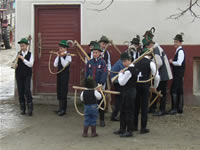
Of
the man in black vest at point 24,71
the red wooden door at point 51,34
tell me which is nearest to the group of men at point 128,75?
the man in black vest at point 24,71

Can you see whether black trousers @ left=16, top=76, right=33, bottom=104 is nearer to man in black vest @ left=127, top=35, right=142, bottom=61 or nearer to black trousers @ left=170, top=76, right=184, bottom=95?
man in black vest @ left=127, top=35, right=142, bottom=61

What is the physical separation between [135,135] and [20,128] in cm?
243

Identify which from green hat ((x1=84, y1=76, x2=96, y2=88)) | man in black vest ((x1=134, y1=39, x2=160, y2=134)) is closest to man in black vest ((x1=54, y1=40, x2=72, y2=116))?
green hat ((x1=84, y1=76, x2=96, y2=88))

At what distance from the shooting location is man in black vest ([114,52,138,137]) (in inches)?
251

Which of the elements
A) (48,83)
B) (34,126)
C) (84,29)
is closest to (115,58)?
(84,29)

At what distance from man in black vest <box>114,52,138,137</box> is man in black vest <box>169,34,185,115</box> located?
2268 mm

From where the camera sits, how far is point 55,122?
7.86 metres

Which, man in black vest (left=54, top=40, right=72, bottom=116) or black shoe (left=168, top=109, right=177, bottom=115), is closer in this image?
man in black vest (left=54, top=40, right=72, bottom=116)

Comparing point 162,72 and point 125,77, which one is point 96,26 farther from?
point 125,77

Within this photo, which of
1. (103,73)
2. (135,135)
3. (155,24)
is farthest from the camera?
(155,24)

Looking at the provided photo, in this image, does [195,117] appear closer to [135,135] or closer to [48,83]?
[135,135]

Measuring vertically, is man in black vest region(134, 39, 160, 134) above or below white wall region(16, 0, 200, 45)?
below

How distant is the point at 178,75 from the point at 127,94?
2479mm

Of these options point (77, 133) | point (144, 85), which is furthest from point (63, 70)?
point (144, 85)
